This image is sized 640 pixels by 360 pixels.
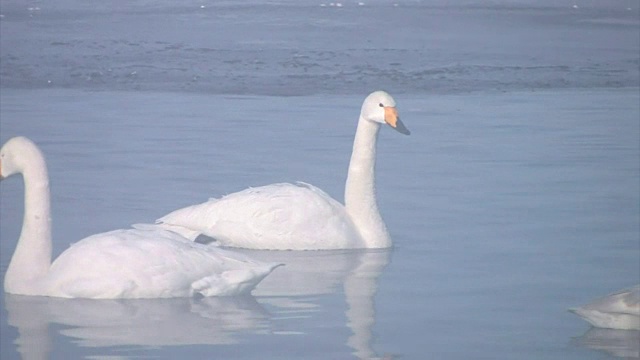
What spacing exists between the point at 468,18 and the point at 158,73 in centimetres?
618

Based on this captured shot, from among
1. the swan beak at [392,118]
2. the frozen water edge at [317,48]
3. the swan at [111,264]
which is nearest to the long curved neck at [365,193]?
the swan beak at [392,118]

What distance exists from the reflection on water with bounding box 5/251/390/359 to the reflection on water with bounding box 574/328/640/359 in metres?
0.80

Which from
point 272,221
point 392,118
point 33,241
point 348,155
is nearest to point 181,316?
point 33,241

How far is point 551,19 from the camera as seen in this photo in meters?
18.8

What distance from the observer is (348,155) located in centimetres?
959

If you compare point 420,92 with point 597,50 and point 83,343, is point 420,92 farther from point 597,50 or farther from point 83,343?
point 83,343

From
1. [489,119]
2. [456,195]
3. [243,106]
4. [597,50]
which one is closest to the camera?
[456,195]

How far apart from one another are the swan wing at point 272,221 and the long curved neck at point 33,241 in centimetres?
124

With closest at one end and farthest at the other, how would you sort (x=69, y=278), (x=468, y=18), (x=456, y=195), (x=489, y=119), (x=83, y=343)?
1. (x=83, y=343)
2. (x=69, y=278)
3. (x=456, y=195)
4. (x=489, y=119)
5. (x=468, y=18)

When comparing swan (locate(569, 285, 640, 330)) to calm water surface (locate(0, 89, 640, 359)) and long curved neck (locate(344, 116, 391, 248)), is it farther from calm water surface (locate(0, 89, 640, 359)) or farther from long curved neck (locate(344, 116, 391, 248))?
long curved neck (locate(344, 116, 391, 248))

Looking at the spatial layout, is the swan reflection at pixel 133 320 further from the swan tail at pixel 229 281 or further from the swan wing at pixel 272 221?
the swan wing at pixel 272 221

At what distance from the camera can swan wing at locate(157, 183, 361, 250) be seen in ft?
22.9

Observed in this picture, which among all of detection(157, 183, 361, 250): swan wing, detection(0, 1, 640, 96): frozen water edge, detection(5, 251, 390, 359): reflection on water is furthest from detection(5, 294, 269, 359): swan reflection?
detection(0, 1, 640, 96): frozen water edge

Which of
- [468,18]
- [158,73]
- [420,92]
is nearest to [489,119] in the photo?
[420,92]
